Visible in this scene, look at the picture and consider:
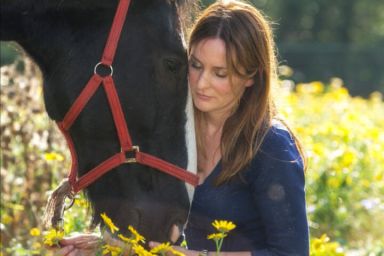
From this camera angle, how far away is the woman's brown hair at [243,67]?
132 inches

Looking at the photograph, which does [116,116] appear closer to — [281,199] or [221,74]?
[221,74]

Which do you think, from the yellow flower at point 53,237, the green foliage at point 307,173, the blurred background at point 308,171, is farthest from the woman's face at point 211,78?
the green foliage at point 307,173

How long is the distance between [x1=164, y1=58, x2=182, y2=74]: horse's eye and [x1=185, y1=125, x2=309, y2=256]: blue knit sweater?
1.33 ft

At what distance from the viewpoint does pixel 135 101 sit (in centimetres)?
329

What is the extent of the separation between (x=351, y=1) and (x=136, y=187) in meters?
31.2

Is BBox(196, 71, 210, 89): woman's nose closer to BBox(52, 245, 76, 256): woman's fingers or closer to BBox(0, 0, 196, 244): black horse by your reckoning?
BBox(0, 0, 196, 244): black horse

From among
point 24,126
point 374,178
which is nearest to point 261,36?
point 24,126

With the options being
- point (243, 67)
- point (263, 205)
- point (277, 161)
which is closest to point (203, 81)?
point (243, 67)

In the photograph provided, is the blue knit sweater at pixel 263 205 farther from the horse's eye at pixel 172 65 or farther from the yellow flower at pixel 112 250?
the yellow flower at pixel 112 250

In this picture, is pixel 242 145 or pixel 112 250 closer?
pixel 112 250

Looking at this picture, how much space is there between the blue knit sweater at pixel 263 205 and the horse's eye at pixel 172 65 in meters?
0.41

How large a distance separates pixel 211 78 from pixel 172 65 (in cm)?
16

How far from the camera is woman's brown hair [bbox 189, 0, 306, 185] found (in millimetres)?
3344

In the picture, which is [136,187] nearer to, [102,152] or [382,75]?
[102,152]
